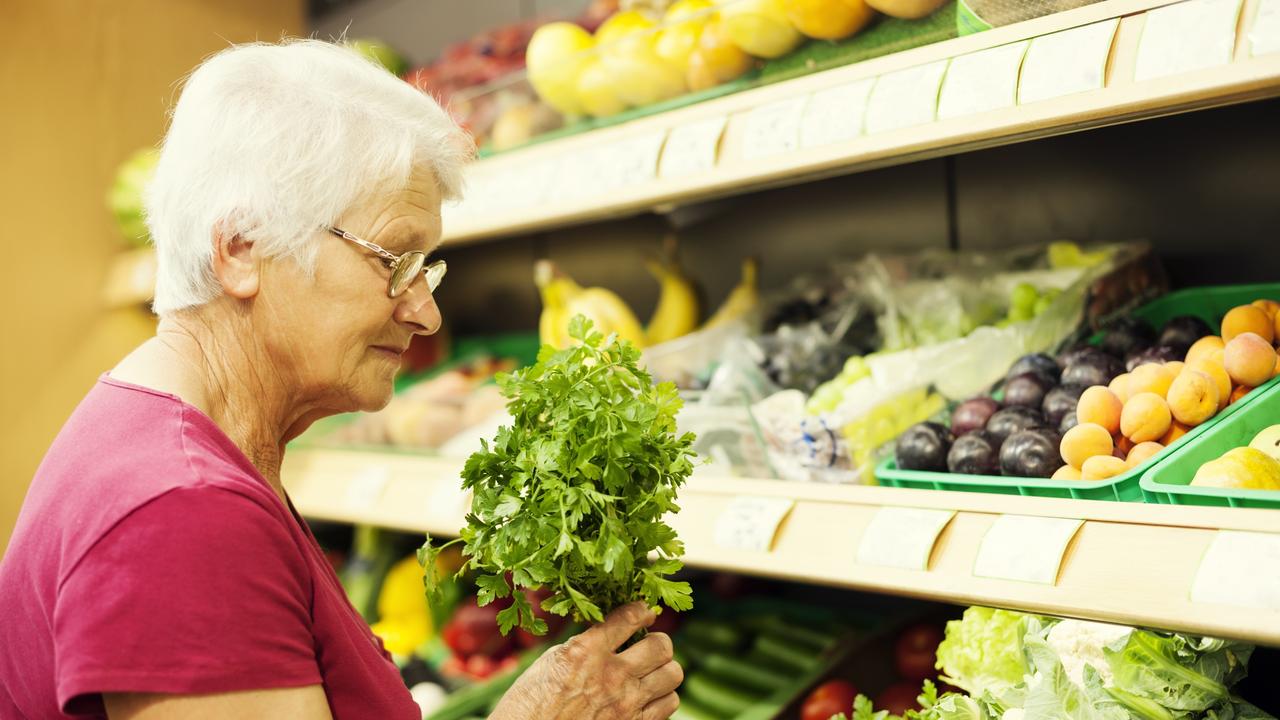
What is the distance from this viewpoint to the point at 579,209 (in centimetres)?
186

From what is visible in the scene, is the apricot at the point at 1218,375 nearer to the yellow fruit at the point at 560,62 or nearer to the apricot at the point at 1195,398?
the apricot at the point at 1195,398

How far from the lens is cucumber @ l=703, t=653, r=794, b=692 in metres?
2.00

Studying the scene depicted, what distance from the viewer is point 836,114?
59.4 inches

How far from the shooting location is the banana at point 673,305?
2428 millimetres

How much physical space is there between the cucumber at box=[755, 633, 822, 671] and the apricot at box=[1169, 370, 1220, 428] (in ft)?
2.94

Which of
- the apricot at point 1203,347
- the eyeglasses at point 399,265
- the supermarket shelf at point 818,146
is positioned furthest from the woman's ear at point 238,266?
the apricot at point 1203,347

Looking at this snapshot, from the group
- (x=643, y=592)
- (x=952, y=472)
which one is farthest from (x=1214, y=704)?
(x=643, y=592)

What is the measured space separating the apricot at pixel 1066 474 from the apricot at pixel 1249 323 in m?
0.33

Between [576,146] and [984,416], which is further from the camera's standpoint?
[576,146]

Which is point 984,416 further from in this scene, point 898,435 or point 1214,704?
point 1214,704

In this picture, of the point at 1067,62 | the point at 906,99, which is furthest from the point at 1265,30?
the point at 906,99

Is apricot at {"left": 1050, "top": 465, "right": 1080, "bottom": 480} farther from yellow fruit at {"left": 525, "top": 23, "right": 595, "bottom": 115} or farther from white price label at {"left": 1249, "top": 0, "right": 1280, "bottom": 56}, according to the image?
yellow fruit at {"left": 525, "top": 23, "right": 595, "bottom": 115}

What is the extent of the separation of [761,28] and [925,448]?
0.74 meters

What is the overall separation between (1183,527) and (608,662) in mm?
661
